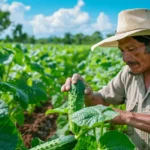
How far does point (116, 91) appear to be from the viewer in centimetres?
329

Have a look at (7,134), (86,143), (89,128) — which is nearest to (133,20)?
(89,128)

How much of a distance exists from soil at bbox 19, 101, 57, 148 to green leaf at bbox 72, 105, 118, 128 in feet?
8.95

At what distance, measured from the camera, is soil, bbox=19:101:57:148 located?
4864 mm

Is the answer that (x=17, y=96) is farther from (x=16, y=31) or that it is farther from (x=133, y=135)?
(x=16, y=31)

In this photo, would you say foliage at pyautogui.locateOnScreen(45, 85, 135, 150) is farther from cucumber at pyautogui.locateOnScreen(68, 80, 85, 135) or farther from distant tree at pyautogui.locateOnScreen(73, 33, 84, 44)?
→ distant tree at pyautogui.locateOnScreen(73, 33, 84, 44)

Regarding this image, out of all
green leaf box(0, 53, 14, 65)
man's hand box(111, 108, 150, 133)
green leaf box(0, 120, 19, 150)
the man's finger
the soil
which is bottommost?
the soil

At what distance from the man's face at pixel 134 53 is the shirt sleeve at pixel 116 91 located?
1.08ft

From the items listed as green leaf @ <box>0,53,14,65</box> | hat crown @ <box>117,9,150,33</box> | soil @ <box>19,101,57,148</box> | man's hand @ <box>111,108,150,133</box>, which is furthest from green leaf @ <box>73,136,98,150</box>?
soil @ <box>19,101,57,148</box>

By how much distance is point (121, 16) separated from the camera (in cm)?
304

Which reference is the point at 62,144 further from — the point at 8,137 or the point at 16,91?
the point at 16,91

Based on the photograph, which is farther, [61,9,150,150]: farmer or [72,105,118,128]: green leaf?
[61,9,150,150]: farmer

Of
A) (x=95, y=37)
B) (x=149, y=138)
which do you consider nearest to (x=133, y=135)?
(x=149, y=138)

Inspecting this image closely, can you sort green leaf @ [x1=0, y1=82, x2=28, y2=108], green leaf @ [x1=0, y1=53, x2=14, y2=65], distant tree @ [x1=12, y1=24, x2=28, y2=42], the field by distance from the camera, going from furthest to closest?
1. distant tree @ [x1=12, y1=24, x2=28, y2=42]
2. green leaf @ [x1=0, y1=53, x2=14, y2=65]
3. green leaf @ [x1=0, y1=82, x2=28, y2=108]
4. the field

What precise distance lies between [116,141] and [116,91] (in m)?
1.42
